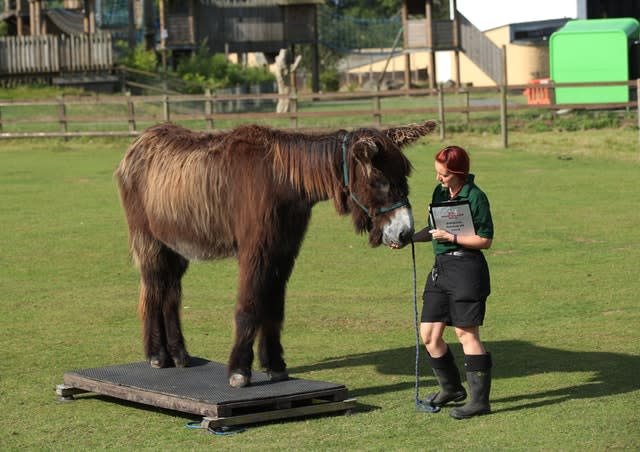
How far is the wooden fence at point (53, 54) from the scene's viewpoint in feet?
141

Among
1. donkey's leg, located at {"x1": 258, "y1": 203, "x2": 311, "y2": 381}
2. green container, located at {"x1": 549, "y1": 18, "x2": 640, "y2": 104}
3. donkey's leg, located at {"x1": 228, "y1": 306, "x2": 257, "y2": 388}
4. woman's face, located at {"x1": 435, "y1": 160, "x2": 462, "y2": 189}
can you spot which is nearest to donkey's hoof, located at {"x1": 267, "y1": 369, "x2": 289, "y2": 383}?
donkey's leg, located at {"x1": 258, "y1": 203, "x2": 311, "y2": 381}

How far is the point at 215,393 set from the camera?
756 centimetres

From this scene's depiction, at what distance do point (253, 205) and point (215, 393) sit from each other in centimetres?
131

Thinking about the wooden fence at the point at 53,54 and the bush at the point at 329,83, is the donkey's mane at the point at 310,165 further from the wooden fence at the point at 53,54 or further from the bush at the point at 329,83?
Result: the bush at the point at 329,83

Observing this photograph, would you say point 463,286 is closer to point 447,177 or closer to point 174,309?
point 447,177

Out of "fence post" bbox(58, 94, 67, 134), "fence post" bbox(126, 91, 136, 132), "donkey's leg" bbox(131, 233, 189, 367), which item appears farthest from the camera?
"fence post" bbox(58, 94, 67, 134)

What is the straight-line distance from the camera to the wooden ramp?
7.30 metres

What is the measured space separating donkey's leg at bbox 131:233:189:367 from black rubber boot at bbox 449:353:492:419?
238 centimetres

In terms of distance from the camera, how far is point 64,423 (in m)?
7.56

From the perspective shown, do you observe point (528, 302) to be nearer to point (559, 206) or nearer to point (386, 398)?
point (386, 398)

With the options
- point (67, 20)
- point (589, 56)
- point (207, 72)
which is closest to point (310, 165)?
point (589, 56)

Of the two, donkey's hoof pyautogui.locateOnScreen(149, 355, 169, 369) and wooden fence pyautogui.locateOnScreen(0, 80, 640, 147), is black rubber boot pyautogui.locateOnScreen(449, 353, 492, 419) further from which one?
wooden fence pyautogui.locateOnScreen(0, 80, 640, 147)

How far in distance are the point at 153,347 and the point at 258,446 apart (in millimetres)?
2099

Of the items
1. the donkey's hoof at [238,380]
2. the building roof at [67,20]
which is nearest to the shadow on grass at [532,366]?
the donkey's hoof at [238,380]
